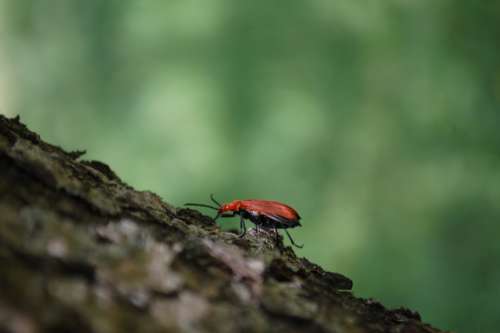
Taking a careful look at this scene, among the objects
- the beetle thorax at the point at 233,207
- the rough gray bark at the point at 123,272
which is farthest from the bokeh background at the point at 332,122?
the rough gray bark at the point at 123,272

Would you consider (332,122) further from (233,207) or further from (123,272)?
(123,272)

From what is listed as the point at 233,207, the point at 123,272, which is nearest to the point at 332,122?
the point at 233,207

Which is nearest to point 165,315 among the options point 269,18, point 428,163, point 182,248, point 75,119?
point 182,248

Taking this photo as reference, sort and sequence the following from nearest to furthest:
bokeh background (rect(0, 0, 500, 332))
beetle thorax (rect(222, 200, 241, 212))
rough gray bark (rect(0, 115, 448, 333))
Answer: rough gray bark (rect(0, 115, 448, 333)) < beetle thorax (rect(222, 200, 241, 212)) < bokeh background (rect(0, 0, 500, 332))

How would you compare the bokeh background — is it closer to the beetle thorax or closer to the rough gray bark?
the beetle thorax

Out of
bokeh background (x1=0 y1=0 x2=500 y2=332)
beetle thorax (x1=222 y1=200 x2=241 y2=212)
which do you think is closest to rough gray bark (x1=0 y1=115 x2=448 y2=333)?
beetle thorax (x1=222 y1=200 x2=241 y2=212)

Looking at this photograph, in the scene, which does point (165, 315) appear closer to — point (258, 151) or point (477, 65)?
point (258, 151)
